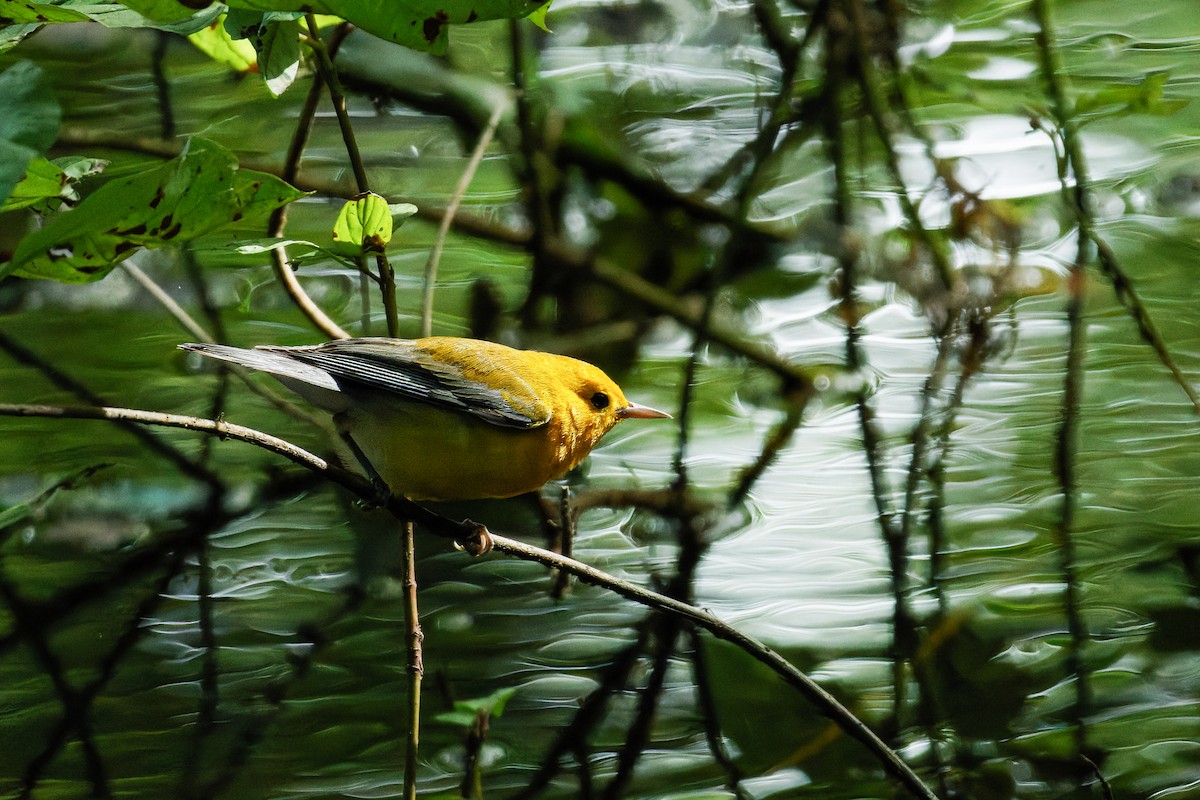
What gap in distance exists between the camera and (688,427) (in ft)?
8.64

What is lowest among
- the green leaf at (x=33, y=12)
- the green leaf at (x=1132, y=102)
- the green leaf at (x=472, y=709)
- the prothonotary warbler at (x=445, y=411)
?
the green leaf at (x=472, y=709)

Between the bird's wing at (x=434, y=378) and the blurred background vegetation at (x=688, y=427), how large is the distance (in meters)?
0.42

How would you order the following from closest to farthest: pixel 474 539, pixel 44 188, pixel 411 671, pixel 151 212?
pixel 151 212, pixel 44 188, pixel 411 671, pixel 474 539

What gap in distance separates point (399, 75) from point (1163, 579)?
2.41 m

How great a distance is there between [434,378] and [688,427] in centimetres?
94

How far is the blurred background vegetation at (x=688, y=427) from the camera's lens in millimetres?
1947

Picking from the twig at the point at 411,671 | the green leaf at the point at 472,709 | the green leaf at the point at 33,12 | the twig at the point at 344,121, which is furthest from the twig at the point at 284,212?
the green leaf at the point at 472,709

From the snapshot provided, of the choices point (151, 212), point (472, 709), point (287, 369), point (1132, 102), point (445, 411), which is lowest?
point (472, 709)

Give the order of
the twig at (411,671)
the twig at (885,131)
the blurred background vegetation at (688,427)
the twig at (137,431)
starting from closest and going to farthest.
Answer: the twig at (411,671)
the blurred background vegetation at (688,427)
the twig at (137,431)
the twig at (885,131)

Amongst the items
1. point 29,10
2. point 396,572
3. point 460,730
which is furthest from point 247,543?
point 29,10

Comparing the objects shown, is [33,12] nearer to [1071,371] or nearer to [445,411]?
[445,411]

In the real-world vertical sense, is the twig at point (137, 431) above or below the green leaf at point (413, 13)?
below

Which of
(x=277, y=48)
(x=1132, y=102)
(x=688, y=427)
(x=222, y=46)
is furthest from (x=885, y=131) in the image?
(x=277, y=48)

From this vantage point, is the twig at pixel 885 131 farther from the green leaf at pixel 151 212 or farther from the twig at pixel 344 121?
the green leaf at pixel 151 212
